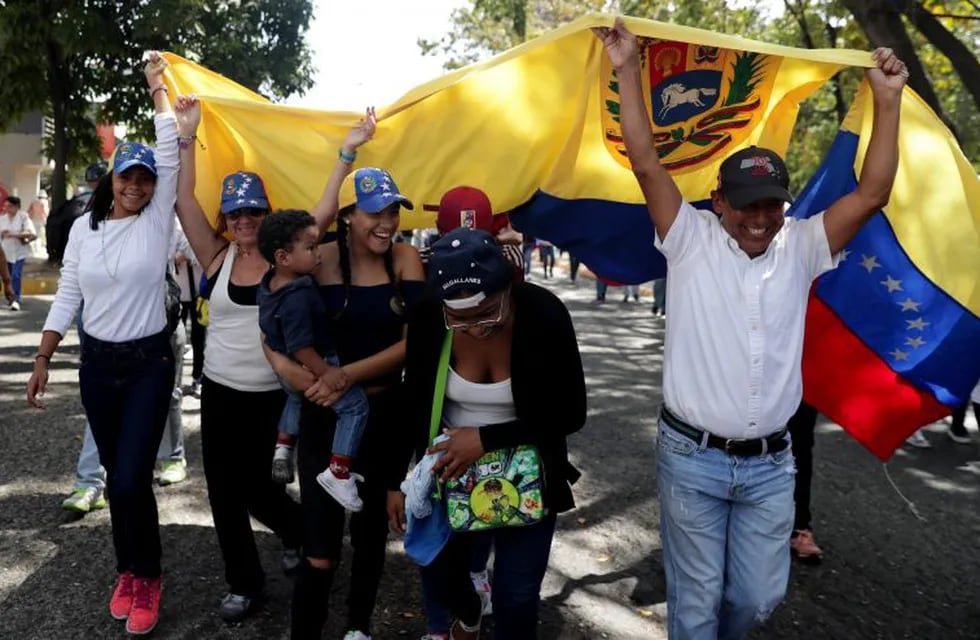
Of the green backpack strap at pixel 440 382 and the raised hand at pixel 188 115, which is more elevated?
the raised hand at pixel 188 115

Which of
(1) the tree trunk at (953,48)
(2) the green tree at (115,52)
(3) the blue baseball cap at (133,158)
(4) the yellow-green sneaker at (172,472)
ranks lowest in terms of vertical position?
(4) the yellow-green sneaker at (172,472)

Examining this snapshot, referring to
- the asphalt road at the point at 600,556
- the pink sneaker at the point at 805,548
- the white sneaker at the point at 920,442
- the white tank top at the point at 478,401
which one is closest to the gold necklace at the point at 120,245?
the asphalt road at the point at 600,556

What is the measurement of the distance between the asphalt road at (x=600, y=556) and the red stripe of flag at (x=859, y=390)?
3.22ft

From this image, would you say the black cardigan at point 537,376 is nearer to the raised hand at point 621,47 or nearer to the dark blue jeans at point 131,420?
the raised hand at point 621,47

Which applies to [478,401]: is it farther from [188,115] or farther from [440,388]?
[188,115]

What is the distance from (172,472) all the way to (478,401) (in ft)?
11.0

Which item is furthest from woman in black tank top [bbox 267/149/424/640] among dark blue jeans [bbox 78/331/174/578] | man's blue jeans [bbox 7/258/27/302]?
man's blue jeans [bbox 7/258/27/302]

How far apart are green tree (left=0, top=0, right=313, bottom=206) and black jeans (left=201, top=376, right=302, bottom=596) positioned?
16655 millimetres

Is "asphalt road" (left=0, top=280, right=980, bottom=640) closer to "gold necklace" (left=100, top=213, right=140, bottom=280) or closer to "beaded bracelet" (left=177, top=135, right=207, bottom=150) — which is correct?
"gold necklace" (left=100, top=213, right=140, bottom=280)

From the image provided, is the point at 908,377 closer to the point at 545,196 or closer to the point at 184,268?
the point at 545,196

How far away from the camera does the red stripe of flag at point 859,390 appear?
11.9ft

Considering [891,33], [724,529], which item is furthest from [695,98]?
[891,33]

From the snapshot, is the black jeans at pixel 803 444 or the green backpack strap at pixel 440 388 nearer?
the green backpack strap at pixel 440 388

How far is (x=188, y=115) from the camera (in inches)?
145
